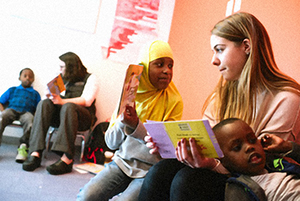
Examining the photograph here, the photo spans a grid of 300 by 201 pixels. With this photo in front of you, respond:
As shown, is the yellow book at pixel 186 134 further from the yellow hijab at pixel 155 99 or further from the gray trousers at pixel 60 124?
the gray trousers at pixel 60 124

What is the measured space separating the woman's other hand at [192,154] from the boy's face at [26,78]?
277cm

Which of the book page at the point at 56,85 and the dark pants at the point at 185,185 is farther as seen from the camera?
the book page at the point at 56,85

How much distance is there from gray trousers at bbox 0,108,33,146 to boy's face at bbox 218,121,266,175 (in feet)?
8.22

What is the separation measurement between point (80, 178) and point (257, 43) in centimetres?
188

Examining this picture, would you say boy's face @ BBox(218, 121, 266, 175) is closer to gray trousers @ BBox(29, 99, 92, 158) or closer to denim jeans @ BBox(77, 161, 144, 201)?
denim jeans @ BBox(77, 161, 144, 201)

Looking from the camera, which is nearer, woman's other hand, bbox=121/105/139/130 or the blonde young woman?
the blonde young woman

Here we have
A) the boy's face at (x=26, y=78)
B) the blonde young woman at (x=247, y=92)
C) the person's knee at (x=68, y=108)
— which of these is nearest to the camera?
the blonde young woman at (x=247, y=92)

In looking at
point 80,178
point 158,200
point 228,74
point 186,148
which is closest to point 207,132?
point 186,148

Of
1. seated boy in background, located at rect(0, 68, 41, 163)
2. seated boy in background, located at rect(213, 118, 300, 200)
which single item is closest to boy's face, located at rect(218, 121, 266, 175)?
seated boy in background, located at rect(213, 118, 300, 200)

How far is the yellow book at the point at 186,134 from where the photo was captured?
3.46 feet

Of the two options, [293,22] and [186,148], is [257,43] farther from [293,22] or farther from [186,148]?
[293,22]

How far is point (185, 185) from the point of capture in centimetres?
109

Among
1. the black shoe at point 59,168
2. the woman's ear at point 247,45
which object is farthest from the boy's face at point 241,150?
the black shoe at point 59,168

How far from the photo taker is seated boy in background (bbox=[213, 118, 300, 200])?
3.37 ft
